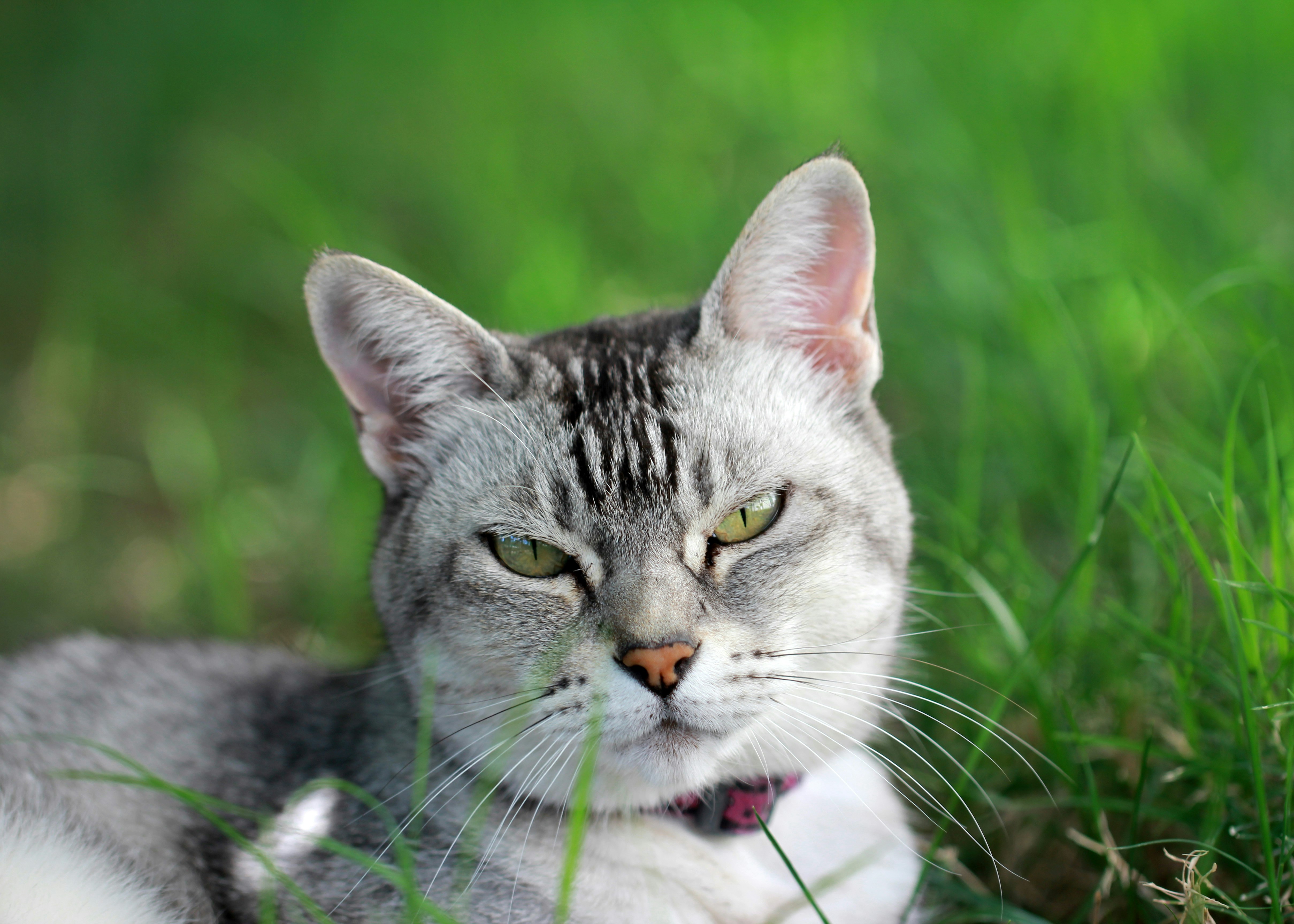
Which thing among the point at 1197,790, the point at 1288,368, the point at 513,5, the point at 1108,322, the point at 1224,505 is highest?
the point at 513,5

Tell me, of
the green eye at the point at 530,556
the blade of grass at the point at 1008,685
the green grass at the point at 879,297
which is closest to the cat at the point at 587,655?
the green eye at the point at 530,556

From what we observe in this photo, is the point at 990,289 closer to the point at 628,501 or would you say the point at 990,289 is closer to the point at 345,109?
the point at 628,501

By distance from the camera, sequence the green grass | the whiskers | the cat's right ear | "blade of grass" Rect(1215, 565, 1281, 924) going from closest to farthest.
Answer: "blade of grass" Rect(1215, 565, 1281, 924), the whiskers, the cat's right ear, the green grass

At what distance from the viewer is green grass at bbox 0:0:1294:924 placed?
252 centimetres

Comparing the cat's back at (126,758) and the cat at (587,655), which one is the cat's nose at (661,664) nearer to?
the cat at (587,655)

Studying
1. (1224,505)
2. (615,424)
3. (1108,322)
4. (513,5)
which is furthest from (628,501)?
(513,5)

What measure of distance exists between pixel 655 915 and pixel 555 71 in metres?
6.46

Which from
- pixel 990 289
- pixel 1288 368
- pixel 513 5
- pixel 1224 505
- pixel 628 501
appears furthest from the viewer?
pixel 513 5

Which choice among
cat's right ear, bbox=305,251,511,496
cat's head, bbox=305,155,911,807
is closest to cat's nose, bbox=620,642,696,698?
cat's head, bbox=305,155,911,807

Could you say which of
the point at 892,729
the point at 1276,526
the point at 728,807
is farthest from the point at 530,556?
the point at 1276,526

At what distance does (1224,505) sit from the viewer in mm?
2293

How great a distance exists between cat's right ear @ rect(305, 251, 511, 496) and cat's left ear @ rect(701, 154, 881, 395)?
61cm

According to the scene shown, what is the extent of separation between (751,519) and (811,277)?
25.8 inches

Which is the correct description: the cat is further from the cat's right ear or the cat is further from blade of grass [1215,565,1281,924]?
blade of grass [1215,565,1281,924]
